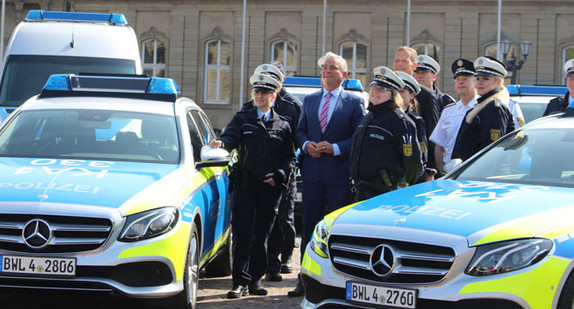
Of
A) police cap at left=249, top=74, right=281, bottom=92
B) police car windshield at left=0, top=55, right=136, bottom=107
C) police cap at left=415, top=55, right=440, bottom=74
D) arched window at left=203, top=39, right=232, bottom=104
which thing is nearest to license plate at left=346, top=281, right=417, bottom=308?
police cap at left=249, top=74, right=281, bottom=92

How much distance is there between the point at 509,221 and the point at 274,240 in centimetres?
376

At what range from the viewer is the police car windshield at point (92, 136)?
6.92m

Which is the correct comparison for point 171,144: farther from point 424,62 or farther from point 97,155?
point 424,62

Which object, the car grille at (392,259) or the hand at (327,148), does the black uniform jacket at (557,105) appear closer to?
the hand at (327,148)

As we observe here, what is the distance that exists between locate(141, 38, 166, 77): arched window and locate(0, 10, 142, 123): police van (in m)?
32.0

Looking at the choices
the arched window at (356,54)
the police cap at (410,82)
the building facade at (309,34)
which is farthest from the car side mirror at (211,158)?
the arched window at (356,54)

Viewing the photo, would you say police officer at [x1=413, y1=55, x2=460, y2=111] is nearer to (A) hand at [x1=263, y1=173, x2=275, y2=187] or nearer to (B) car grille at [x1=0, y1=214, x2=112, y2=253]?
(A) hand at [x1=263, y1=173, x2=275, y2=187]

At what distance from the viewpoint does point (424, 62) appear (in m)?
9.27

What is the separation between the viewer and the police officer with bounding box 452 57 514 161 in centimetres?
730

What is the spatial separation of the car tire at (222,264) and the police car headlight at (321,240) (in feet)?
9.08

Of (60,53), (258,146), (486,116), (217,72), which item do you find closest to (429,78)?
(486,116)

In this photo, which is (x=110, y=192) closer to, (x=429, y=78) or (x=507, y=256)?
(x=507, y=256)

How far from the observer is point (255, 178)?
24.6 ft

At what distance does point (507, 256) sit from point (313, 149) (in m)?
3.04
